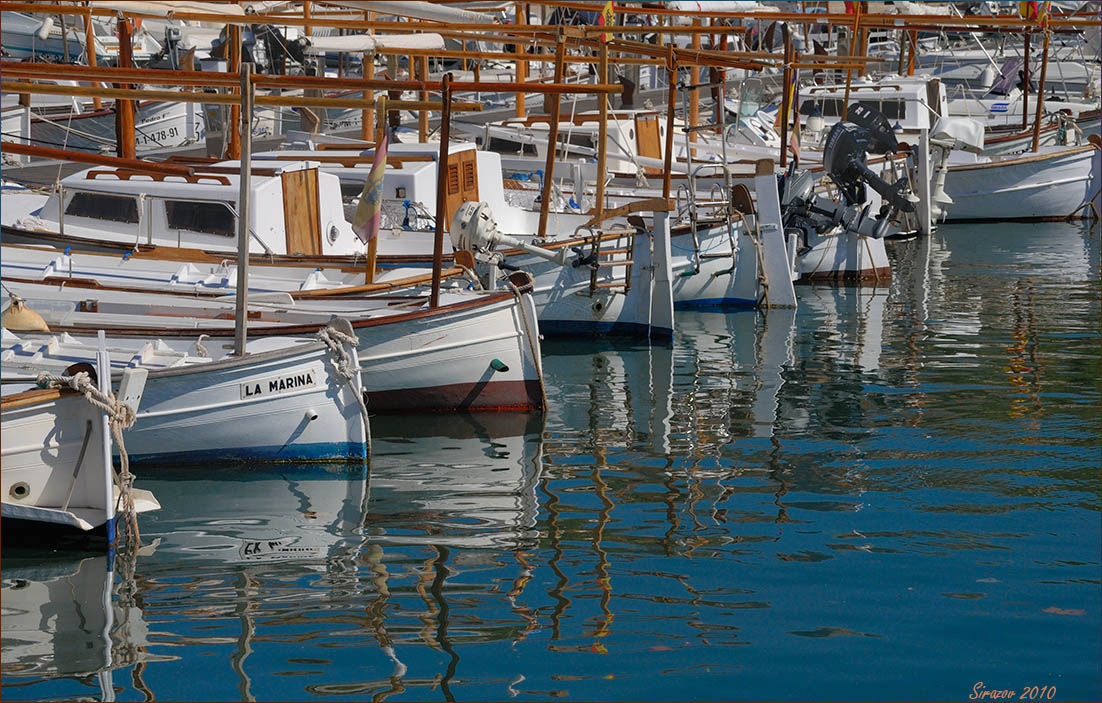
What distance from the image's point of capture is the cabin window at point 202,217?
58.2 ft

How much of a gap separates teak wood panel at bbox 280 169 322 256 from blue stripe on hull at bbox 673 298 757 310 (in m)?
5.86

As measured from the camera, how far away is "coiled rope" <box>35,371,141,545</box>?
381 inches

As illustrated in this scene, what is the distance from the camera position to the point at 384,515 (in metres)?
11.0

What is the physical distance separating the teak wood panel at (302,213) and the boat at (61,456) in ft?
27.0

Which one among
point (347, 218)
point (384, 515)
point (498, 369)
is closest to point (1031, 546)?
point (384, 515)

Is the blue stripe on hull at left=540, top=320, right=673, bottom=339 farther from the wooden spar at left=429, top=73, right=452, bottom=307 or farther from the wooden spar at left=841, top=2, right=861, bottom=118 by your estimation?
the wooden spar at left=841, top=2, right=861, bottom=118

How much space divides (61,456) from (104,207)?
30.5 feet

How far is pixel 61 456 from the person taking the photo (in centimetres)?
988

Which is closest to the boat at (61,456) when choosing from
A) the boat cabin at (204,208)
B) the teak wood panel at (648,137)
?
the boat cabin at (204,208)

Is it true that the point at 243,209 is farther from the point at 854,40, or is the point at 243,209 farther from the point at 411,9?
the point at 854,40

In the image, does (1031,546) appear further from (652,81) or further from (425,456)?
(652,81)

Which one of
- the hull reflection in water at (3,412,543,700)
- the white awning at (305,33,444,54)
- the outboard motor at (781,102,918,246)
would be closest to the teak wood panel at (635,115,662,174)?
the white awning at (305,33,444,54)

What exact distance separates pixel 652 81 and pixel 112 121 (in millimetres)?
19195

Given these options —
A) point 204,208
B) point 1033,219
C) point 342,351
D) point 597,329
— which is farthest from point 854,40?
point 342,351
